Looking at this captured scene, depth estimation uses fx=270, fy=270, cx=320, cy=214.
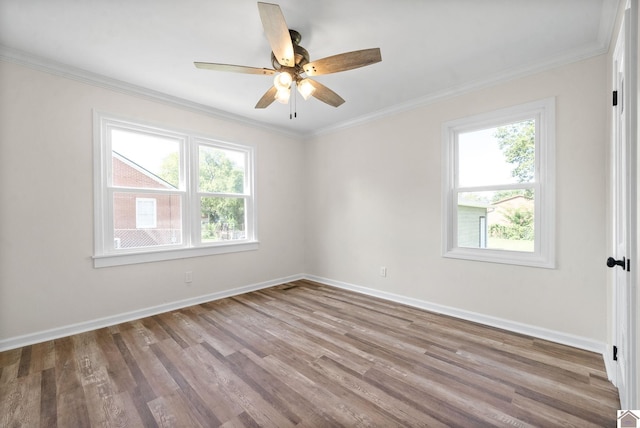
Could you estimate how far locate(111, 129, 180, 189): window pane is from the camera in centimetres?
301

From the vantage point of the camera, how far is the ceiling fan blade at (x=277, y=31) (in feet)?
4.88

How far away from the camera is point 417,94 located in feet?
10.6

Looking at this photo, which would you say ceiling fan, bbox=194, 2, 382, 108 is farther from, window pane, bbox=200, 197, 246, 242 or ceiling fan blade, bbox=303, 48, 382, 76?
window pane, bbox=200, 197, 246, 242

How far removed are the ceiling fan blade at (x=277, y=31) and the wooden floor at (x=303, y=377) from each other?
230 centimetres

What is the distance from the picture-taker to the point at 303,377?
1.95m

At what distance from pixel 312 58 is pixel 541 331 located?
330cm

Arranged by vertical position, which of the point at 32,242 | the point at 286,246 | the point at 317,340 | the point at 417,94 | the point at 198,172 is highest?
the point at 417,94

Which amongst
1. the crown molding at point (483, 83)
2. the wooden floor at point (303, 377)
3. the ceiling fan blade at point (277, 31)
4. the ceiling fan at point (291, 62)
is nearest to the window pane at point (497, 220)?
the wooden floor at point (303, 377)

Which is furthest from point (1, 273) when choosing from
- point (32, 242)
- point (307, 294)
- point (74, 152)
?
point (307, 294)

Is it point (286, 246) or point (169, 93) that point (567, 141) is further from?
point (169, 93)

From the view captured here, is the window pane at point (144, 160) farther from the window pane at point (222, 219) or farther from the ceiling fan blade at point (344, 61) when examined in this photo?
the ceiling fan blade at point (344, 61)

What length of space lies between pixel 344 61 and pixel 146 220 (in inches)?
110

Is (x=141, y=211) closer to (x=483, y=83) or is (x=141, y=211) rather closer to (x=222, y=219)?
(x=222, y=219)

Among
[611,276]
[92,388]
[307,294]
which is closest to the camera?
[92,388]
